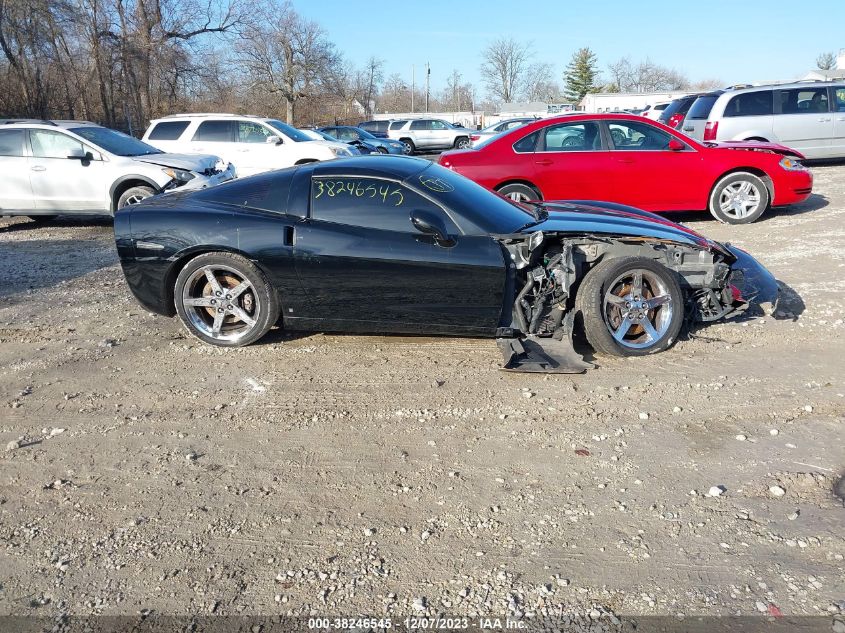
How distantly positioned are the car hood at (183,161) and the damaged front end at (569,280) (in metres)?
7.36

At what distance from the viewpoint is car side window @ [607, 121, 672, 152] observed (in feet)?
28.9

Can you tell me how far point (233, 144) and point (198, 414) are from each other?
1051 cm

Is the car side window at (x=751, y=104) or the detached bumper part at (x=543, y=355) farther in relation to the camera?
the car side window at (x=751, y=104)

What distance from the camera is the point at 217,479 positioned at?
3.26 metres

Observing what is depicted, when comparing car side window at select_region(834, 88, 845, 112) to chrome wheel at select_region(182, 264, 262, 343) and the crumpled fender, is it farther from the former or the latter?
chrome wheel at select_region(182, 264, 262, 343)

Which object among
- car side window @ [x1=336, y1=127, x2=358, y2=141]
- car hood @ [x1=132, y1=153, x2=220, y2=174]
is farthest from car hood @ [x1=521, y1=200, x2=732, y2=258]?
car side window @ [x1=336, y1=127, x2=358, y2=141]

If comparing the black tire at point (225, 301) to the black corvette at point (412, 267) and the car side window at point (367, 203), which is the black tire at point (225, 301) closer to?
the black corvette at point (412, 267)

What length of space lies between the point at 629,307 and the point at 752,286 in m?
1.22

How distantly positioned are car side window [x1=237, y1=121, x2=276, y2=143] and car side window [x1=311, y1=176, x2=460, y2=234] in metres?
9.32

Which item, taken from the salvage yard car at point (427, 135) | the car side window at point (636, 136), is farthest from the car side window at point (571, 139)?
the salvage yard car at point (427, 135)

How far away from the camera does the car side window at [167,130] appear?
13.1 m

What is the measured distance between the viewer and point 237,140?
13328 mm

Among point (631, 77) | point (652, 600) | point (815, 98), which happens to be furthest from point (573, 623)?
point (631, 77)

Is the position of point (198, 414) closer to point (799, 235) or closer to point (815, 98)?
point (799, 235)
